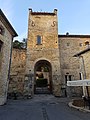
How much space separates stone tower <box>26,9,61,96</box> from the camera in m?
18.0

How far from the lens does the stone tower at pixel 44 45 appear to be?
59.0ft

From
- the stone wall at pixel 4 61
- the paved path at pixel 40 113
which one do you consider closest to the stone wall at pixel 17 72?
the stone wall at pixel 4 61

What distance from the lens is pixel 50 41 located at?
19.5 meters

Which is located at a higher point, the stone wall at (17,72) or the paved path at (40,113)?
the stone wall at (17,72)

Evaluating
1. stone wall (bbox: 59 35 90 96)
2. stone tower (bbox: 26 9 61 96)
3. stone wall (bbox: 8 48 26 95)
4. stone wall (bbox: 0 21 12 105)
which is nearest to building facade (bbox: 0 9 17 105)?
stone wall (bbox: 0 21 12 105)

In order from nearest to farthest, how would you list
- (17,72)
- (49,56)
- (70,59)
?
(49,56)
(17,72)
(70,59)

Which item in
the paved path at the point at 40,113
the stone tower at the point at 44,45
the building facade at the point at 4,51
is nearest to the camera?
the paved path at the point at 40,113

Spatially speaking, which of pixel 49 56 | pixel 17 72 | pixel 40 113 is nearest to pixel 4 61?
pixel 40 113

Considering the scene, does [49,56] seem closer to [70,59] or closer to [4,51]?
[70,59]

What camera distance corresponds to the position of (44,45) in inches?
758

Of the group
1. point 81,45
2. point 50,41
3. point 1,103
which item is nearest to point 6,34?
point 1,103

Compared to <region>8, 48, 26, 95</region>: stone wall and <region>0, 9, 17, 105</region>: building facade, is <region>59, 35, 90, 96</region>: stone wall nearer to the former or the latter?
<region>8, 48, 26, 95</region>: stone wall

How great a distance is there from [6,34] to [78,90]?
13.2 meters

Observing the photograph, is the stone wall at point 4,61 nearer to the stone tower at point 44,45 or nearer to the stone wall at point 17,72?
the stone tower at point 44,45
